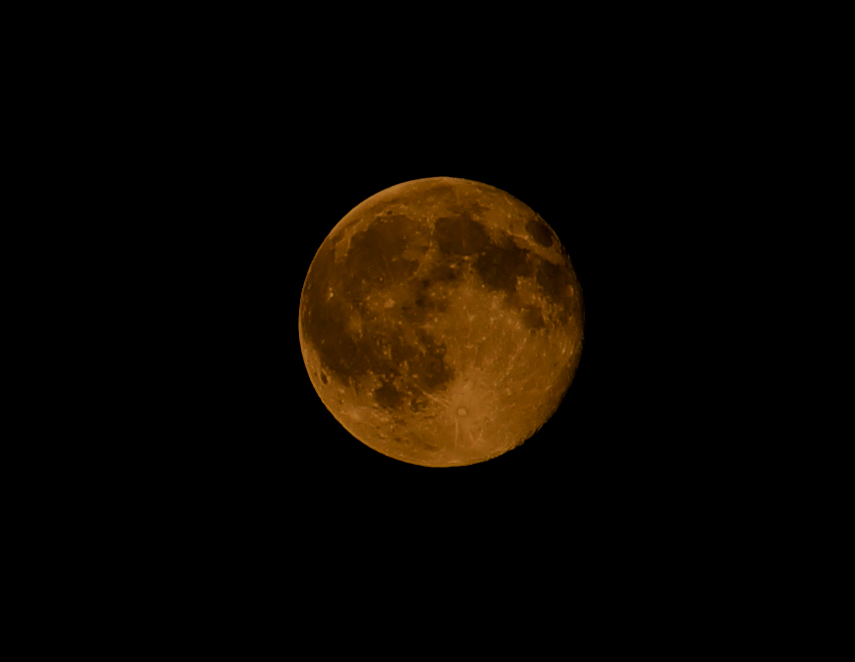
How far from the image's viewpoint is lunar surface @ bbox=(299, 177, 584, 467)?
92.4 inches

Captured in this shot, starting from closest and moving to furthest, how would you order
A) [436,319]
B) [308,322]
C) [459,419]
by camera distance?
1. [436,319]
2. [459,419]
3. [308,322]

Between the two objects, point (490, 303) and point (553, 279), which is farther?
point (553, 279)

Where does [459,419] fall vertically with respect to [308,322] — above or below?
below

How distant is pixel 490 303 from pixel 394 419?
0.74 m

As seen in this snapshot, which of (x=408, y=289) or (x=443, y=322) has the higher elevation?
(x=408, y=289)

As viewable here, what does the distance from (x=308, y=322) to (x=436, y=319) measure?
764mm

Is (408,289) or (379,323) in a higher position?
(408,289)

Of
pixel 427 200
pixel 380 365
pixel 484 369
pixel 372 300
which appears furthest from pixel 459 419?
pixel 427 200

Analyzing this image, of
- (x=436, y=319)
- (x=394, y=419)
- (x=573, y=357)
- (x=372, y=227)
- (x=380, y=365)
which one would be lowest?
(x=394, y=419)

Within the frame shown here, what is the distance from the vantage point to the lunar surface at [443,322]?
92.4 inches

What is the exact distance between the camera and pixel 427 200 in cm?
260

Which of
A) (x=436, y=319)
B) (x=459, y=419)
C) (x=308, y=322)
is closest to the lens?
(x=436, y=319)

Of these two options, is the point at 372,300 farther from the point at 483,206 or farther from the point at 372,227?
the point at 483,206

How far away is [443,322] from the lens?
2.32 meters
